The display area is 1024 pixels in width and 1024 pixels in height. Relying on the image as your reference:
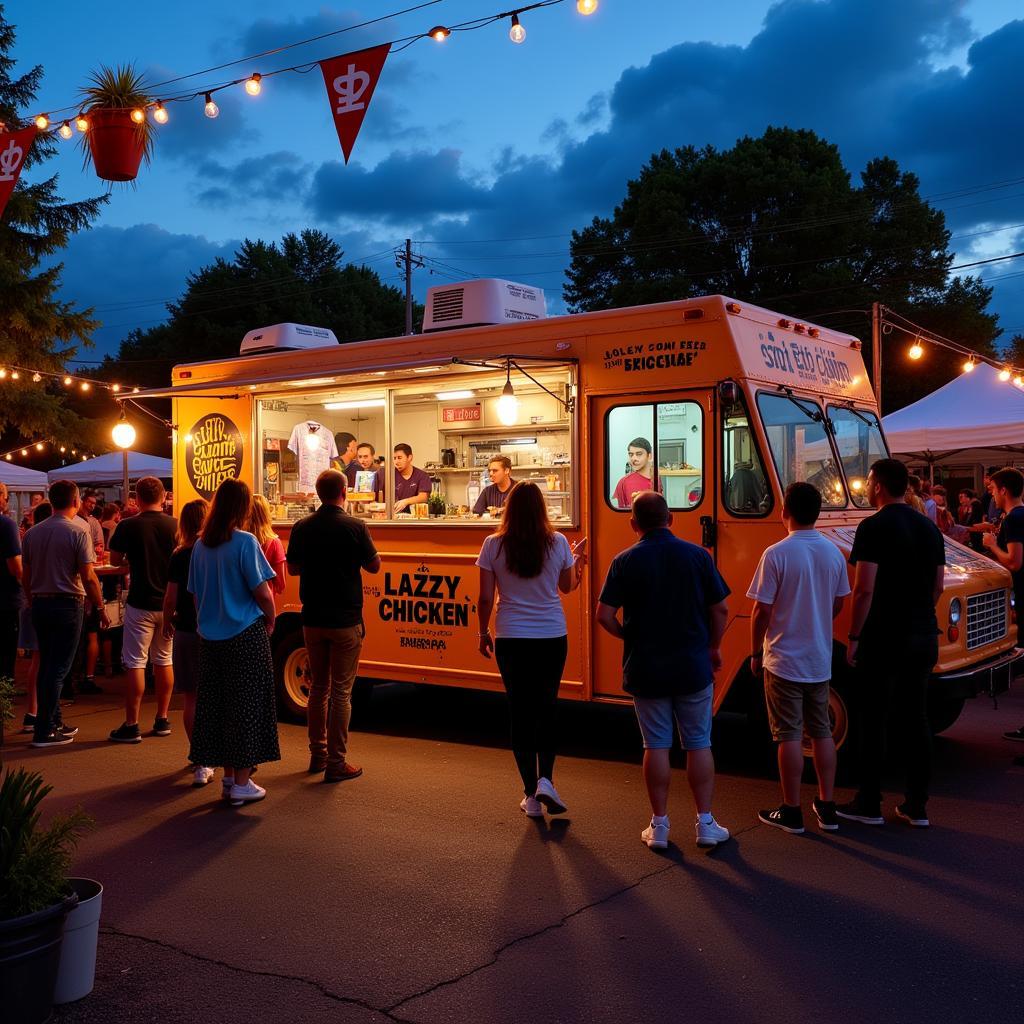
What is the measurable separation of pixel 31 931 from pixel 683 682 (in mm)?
3086

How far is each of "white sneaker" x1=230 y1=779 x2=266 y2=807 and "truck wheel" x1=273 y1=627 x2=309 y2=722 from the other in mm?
2337

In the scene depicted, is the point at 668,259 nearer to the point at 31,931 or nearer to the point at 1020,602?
the point at 1020,602

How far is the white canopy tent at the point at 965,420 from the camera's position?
15469 mm

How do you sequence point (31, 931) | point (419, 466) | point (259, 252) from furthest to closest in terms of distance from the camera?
point (259, 252)
point (419, 466)
point (31, 931)

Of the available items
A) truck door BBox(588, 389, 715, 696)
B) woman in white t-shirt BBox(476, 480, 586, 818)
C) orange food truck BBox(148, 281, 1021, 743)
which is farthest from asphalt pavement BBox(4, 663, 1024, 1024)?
truck door BBox(588, 389, 715, 696)

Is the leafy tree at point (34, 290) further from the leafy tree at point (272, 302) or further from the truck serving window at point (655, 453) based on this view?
the truck serving window at point (655, 453)

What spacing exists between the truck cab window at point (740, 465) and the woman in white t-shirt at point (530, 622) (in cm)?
134

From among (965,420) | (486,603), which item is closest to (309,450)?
(486,603)

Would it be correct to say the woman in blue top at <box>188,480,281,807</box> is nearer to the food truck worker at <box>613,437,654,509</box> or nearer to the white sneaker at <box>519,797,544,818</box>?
the white sneaker at <box>519,797,544,818</box>

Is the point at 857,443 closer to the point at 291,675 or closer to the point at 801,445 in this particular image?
the point at 801,445

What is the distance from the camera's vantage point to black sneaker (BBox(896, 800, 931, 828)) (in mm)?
5781

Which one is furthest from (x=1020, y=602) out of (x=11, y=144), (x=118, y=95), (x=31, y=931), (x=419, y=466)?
(x=11, y=144)

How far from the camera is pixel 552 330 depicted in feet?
25.6

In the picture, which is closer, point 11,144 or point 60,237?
point 11,144
